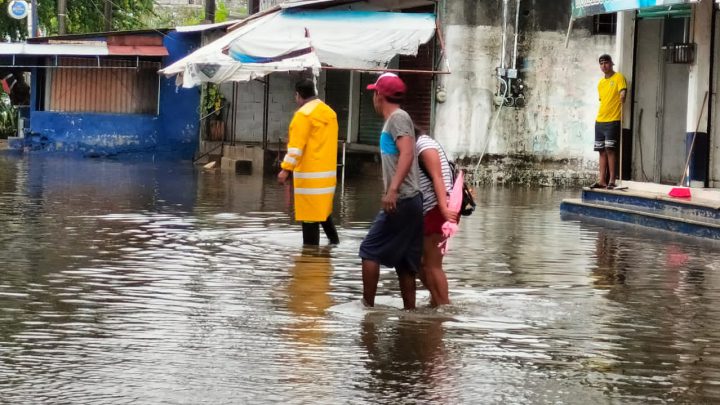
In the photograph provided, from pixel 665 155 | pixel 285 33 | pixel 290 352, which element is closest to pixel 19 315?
pixel 290 352

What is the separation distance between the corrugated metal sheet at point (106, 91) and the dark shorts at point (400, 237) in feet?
85.0

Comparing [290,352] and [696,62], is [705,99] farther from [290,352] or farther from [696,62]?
[290,352]

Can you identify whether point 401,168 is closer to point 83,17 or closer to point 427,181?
point 427,181

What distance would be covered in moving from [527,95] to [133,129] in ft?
42.8

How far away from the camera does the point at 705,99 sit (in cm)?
1620

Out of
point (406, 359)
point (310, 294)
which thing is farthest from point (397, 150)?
point (406, 359)

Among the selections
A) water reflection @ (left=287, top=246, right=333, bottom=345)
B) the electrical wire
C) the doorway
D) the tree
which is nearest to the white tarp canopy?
the electrical wire

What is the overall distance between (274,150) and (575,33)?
6712mm

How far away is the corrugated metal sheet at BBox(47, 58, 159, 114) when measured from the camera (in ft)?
111

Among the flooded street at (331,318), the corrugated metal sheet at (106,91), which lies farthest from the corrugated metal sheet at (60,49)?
the flooded street at (331,318)

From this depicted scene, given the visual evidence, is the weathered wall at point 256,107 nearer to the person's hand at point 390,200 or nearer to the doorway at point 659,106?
the doorway at point 659,106

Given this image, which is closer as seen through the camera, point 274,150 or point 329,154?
point 329,154

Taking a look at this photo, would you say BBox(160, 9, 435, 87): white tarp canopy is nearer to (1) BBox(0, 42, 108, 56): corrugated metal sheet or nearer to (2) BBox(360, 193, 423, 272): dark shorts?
(1) BBox(0, 42, 108, 56): corrugated metal sheet

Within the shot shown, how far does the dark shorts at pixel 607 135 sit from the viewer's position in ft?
56.4
